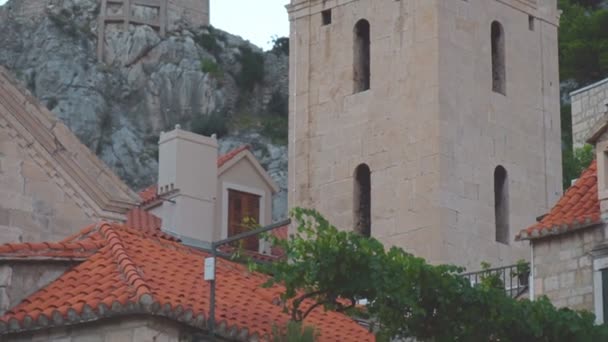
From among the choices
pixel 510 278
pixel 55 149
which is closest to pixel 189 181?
pixel 510 278

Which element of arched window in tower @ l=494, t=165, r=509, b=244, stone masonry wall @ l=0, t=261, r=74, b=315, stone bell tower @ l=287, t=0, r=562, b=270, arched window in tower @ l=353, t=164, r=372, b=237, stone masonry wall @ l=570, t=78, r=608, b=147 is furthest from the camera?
stone masonry wall @ l=570, t=78, r=608, b=147

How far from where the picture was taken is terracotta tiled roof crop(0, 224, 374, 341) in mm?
25641

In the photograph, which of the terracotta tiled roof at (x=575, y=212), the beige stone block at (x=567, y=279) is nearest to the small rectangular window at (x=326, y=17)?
the terracotta tiled roof at (x=575, y=212)

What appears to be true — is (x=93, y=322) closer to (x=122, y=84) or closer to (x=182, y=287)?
(x=182, y=287)

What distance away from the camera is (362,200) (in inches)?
1801

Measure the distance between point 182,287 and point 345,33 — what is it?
67.4 feet

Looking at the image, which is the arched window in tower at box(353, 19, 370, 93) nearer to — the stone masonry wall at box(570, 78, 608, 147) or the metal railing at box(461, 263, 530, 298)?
the metal railing at box(461, 263, 530, 298)

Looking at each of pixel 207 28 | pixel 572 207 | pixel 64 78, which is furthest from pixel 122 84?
pixel 572 207

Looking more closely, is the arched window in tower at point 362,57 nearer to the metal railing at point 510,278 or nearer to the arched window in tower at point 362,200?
the arched window in tower at point 362,200

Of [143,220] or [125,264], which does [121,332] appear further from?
[143,220]

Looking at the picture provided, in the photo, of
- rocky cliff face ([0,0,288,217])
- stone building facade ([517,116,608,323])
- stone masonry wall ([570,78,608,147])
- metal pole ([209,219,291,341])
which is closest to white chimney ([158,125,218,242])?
stone building facade ([517,116,608,323])

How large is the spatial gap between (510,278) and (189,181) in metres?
7.93

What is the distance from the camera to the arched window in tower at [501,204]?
4509 centimetres

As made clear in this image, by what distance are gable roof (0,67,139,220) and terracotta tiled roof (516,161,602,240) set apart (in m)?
6.25
